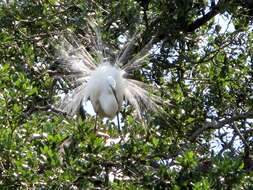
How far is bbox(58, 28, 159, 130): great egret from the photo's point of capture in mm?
4168

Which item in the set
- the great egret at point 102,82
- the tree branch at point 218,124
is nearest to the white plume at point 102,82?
the great egret at point 102,82

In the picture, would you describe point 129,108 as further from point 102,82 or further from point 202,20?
point 202,20

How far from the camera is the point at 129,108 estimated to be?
4.36 meters

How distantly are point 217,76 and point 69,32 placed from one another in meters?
Result: 0.95

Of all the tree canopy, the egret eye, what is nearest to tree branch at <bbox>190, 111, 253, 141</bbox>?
the tree canopy

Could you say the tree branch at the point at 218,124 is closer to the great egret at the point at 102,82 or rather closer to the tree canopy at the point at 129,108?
the tree canopy at the point at 129,108

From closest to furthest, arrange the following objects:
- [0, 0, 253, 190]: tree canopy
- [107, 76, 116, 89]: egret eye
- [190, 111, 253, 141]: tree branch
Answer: [0, 0, 253, 190]: tree canopy → [190, 111, 253, 141]: tree branch → [107, 76, 116, 89]: egret eye

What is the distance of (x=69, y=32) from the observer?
425 cm

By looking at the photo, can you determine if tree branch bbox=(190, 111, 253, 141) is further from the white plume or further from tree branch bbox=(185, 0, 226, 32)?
tree branch bbox=(185, 0, 226, 32)

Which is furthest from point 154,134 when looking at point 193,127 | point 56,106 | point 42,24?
point 42,24

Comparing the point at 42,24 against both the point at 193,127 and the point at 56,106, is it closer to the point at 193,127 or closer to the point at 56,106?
the point at 56,106

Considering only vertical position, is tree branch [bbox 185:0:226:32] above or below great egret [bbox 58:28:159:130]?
above

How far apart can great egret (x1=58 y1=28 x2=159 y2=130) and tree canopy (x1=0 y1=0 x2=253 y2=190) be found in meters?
0.08

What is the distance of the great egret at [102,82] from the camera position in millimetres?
4168
